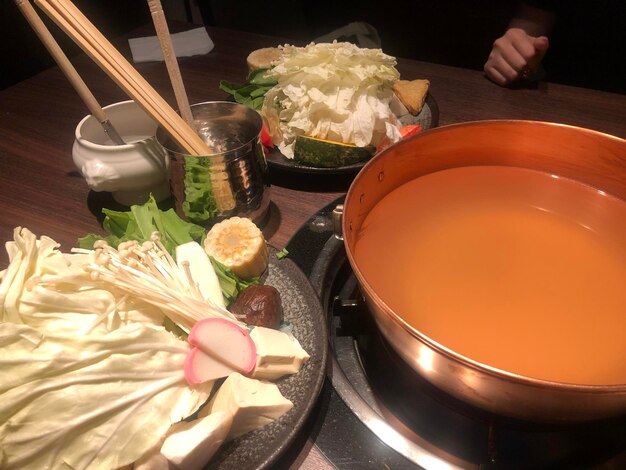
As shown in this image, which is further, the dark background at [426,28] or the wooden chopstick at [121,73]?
the dark background at [426,28]

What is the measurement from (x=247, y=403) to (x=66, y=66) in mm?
1017

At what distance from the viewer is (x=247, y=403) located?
75 centimetres

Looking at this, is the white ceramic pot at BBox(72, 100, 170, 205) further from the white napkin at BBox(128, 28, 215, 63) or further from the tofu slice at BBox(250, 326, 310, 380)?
the white napkin at BBox(128, 28, 215, 63)

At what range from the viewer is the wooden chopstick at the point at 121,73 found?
3.74 ft

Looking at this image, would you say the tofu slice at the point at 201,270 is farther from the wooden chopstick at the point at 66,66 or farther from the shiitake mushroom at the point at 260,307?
the wooden chopstick at the point at 66,66

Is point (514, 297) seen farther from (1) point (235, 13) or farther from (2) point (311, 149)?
(1) point (235, 13)

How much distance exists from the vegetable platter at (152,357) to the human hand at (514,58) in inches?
56.4

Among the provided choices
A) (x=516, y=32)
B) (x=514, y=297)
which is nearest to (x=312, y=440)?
(x=514, y=297)

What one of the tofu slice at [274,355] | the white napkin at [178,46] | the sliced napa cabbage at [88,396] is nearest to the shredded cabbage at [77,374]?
the sliced napa cabbage at [88,396]

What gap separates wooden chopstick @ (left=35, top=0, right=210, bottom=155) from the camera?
1141 mm

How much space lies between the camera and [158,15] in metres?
1.09

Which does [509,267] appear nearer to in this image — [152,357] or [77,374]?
[152,357]

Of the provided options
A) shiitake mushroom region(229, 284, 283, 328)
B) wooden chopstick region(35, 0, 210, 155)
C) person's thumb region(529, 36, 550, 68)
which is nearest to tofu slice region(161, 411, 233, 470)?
shiitake mushroom region(229, 284, 283, 328)

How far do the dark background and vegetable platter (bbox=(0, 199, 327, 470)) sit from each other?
2.52m
